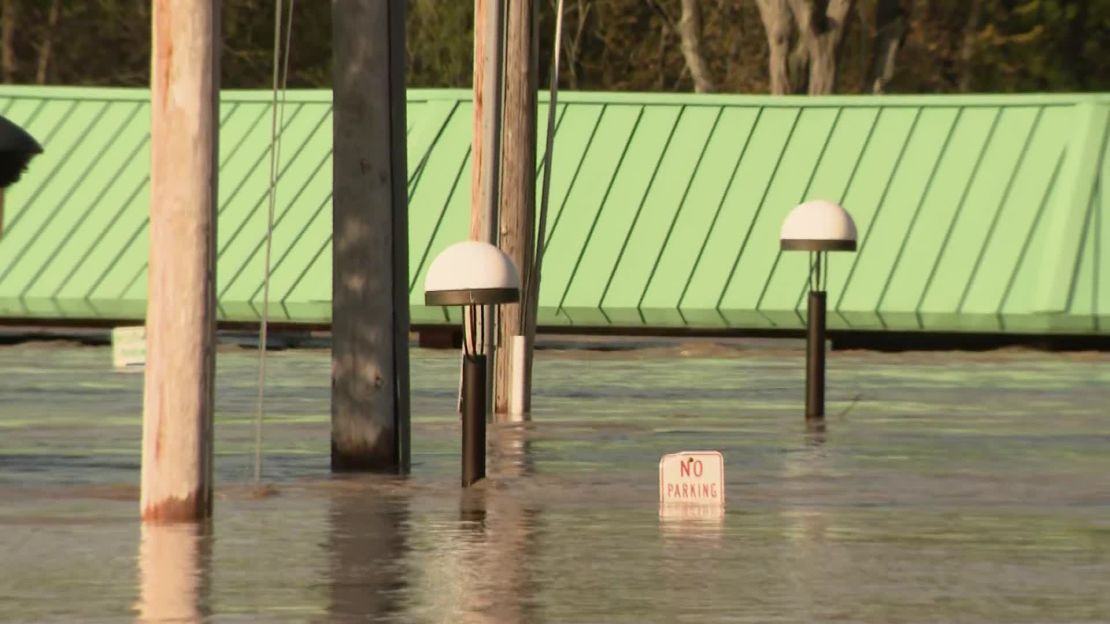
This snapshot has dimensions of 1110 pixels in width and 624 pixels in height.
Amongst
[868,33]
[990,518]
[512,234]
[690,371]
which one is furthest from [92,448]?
[868,33]

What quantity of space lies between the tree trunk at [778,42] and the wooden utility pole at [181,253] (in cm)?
3329

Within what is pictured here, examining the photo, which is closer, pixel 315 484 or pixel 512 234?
pixel 315 484

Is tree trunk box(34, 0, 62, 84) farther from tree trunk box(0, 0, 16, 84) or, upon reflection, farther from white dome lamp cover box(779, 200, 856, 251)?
white dome lamp cover box(779, 200, 856, 251)

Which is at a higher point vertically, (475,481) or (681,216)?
(681,216)

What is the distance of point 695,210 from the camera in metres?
32.7

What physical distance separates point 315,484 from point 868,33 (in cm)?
4505

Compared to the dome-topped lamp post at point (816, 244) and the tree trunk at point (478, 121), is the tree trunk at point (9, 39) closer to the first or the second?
the tree trunk at point (478, 121)

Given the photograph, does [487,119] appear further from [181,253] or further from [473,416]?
[181,253]

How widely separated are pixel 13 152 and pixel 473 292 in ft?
16.7

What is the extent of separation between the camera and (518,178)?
22797 millimetres

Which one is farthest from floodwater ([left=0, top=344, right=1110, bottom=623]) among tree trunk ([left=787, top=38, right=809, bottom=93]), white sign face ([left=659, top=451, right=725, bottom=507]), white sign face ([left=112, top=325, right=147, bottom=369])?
tree trunk ([left=787, top=38, right=809, bottom=93])

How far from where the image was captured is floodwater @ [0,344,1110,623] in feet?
36.8

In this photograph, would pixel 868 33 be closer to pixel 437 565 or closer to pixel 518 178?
pixel 518 178

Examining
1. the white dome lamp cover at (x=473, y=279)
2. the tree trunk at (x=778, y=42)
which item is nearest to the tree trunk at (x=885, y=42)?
the tree trunk at (x=778, y=42)
